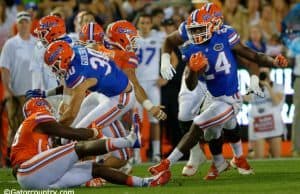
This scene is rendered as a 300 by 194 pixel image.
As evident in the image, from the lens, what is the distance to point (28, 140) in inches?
435

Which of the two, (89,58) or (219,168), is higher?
(89,58)

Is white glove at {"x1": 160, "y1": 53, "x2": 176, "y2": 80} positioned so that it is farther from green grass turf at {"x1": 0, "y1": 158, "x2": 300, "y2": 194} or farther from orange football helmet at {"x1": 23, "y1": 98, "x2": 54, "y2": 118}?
orange football helmet at {"x1": 23, "y1": 98, "x2": 54, "y2": 118}

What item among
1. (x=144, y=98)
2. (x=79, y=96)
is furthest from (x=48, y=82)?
(x=79, y=96)

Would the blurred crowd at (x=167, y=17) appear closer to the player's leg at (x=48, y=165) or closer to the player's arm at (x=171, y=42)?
the player's arm at (x=171, y=42)

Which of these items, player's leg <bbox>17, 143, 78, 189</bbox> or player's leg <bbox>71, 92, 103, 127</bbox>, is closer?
player's leg <bbox>17, 143, 78, 189</bbox>

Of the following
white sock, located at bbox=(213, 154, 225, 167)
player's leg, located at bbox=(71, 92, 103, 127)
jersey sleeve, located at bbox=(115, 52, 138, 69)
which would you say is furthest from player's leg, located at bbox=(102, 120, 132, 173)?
white sock, located at bbox=(213, 154, 225, 167)

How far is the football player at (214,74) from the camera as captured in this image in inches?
486

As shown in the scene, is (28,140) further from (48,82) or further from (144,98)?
(48,82)

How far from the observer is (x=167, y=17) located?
18594mm

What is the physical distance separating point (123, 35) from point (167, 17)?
18.2 feet

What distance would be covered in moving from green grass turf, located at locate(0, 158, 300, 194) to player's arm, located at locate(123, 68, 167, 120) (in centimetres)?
69

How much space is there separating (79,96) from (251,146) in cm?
603

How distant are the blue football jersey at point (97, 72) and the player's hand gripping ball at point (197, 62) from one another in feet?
2.29

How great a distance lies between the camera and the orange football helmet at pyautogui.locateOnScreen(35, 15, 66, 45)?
13.4 metres
